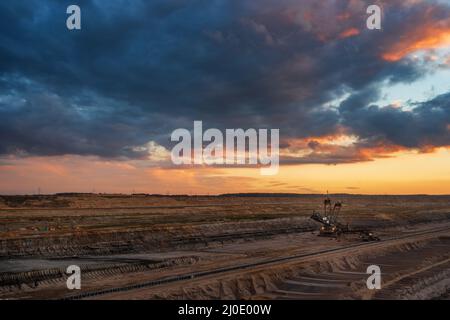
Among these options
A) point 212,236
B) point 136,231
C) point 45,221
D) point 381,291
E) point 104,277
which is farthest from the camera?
point 45,221

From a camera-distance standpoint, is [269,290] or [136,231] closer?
[269,290]

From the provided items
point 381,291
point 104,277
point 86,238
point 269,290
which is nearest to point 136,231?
point 86,238

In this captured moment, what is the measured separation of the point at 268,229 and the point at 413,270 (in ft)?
112

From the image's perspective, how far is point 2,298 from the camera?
25.1 metres

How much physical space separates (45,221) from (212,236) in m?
23.6

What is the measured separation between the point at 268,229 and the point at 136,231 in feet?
76.7
